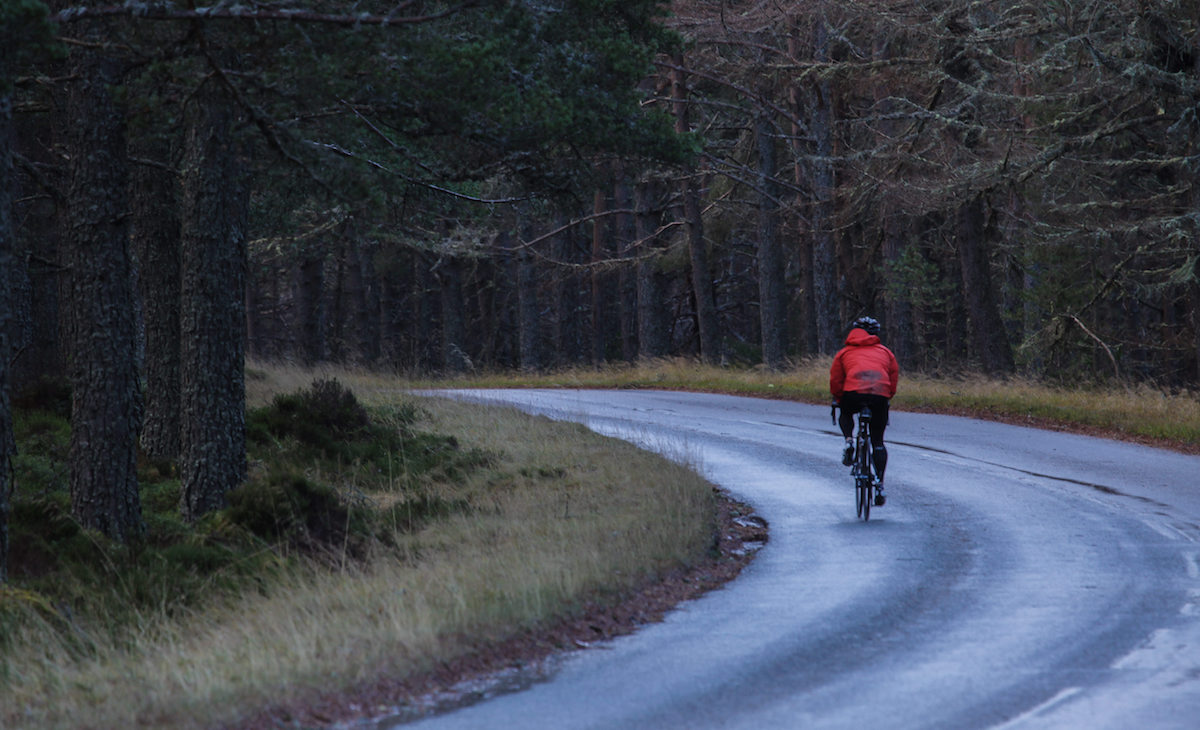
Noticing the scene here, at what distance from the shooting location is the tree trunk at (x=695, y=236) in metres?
33.0

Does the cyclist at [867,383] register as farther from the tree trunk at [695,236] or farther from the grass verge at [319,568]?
the tree trunk at [695,236]

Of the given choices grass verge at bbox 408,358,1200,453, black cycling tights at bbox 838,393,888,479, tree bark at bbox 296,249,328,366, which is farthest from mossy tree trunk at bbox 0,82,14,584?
tree bark at bbox 296,249,328,366

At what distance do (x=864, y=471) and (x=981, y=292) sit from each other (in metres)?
16.3

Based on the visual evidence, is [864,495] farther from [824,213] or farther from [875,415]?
[824,213]

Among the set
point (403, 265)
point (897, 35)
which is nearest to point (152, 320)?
point (897, 35)

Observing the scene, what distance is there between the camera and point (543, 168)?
15.2m

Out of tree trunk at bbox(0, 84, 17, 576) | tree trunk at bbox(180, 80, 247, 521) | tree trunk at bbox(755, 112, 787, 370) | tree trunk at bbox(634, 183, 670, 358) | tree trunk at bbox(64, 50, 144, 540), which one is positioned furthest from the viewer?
tree trunk at bbox(634, 183, 670, 358)

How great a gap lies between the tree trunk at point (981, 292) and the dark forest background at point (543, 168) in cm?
8

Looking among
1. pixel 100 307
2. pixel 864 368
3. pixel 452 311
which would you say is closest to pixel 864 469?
pixel 864 368

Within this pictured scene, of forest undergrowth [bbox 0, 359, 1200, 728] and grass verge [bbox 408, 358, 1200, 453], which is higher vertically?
grass verge [bbox 408, 358, 1200, 453]

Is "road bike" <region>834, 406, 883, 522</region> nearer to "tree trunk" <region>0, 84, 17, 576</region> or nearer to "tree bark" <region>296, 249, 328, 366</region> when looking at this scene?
"tree trunk" <region>0, 84, 17, 576</region>

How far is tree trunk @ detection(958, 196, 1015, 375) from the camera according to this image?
2752 cm

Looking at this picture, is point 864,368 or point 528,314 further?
point 528,314

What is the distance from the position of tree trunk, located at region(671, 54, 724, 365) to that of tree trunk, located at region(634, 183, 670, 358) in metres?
1.19
